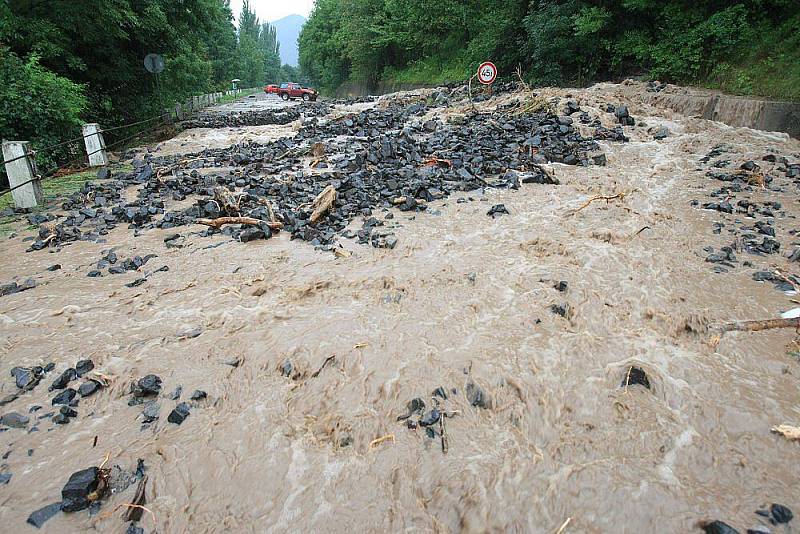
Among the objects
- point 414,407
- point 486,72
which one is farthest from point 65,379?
point 486,72

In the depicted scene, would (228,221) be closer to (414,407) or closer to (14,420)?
(14,420)

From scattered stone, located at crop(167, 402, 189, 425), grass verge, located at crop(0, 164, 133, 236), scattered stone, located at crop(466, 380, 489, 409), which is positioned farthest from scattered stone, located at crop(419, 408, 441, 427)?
grass verge, located at crop(0, 164, 133, 236)

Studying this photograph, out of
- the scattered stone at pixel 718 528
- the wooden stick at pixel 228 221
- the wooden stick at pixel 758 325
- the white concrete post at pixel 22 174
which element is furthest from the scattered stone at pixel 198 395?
the white concrete post at pixel 22 174

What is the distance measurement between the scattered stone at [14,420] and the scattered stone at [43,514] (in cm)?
95

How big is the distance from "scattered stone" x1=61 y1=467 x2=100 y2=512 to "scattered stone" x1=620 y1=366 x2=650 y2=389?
3.87 m

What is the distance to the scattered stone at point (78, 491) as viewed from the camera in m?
A: 2.67

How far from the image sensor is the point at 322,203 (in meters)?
7.33

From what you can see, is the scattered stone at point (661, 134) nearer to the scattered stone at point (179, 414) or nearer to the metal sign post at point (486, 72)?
the metal sign post at point (486, 72)

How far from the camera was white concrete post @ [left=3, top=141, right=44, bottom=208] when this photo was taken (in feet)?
26.2

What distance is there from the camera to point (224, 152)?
1260cm

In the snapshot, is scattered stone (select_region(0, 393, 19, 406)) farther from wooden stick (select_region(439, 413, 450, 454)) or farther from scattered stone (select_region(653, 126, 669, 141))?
scattered stone (select_region(653, 126, 669, 141))

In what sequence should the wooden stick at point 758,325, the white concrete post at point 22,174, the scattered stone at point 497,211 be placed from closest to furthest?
1. the wooden stick at point 758,325
2. the scattered stone at point 497,211
3. the white concrete post at point 22,174

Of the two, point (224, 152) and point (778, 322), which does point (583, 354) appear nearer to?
point (778, 322)

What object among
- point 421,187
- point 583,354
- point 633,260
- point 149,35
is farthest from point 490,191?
point 149,35
